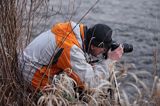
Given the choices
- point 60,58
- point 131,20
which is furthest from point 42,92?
point 131,20

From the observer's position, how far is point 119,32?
8.37 m

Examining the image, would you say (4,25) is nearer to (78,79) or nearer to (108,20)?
(78,79)

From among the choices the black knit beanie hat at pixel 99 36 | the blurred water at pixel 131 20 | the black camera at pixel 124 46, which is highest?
the black knit beanie hat at pixel 99 36

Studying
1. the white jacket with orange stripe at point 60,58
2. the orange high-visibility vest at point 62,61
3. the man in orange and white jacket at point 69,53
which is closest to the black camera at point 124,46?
A: the man in orange and white jacket at point 69,53

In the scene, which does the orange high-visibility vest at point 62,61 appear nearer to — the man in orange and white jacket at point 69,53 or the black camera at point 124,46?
the man in orange and white jacket at point 69,53

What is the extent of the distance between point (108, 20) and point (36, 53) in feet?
16.5

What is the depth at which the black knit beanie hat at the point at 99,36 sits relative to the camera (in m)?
3.94

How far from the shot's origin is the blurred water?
24.5 feet

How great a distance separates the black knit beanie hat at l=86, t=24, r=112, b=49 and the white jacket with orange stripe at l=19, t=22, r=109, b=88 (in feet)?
0.20

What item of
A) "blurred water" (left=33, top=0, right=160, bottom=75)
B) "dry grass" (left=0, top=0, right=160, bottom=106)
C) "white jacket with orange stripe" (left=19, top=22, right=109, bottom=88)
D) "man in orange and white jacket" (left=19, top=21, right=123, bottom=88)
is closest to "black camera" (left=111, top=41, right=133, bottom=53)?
"man in orange and white jacket" (left=19, top=21, right=123, bottom=88)

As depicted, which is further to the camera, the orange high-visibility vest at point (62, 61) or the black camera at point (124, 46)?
the black camera at point (124, 46)

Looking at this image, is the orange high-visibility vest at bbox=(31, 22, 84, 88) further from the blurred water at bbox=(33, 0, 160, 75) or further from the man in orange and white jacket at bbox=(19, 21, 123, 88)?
the blurred water at bbox=(33, 0, 160, 75)

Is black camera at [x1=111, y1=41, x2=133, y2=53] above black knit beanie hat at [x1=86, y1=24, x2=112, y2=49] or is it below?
below

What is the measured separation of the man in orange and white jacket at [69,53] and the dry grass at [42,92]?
116mm
